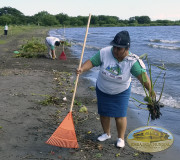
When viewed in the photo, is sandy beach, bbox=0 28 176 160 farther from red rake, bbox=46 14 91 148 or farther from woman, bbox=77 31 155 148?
woman, bbox=77 31 155 148

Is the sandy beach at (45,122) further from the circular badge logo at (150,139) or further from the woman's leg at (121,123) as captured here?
the woman's leg at (121,123)

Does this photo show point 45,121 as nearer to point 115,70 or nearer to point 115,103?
point 115,103

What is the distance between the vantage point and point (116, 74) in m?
3.35

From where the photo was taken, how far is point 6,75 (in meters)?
7.76

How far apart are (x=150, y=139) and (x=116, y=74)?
1205mm

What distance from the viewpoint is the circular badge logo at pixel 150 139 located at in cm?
365

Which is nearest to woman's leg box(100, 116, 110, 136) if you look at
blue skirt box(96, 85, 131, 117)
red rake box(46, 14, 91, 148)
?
blue skirt box(96, 85, 131, 117)

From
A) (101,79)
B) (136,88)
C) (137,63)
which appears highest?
(137,63)

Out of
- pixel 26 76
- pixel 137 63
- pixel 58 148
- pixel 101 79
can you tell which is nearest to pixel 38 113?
pixel 58 148

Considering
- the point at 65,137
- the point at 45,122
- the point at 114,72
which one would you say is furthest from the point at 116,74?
the point at 45,122

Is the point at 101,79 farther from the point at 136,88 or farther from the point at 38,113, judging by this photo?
the point at 136,88

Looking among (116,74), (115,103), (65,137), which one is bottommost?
(65,137)

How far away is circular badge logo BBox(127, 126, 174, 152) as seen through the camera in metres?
3.65

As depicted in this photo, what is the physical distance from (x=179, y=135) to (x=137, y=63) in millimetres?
1802
